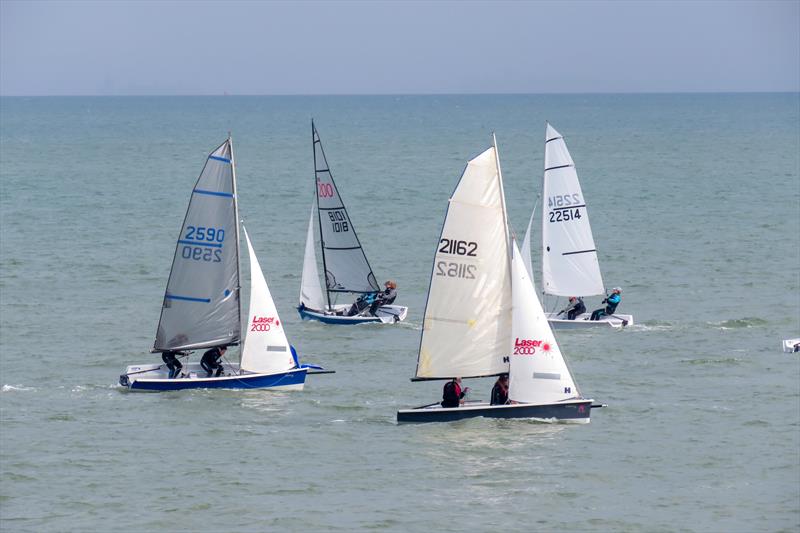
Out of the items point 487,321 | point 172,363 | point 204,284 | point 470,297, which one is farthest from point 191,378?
point 487,321

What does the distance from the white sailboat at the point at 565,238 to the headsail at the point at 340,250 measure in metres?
6.71

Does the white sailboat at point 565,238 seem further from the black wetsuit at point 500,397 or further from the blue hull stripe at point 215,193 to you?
the black wetsuit at point 500,397

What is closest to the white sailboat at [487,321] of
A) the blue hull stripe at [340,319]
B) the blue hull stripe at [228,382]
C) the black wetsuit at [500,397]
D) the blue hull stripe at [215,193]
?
the black wetsuit at [500,397]

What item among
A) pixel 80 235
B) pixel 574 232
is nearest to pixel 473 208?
pixel 574 232

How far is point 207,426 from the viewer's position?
35625 mm

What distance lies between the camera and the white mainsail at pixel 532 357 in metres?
34.0

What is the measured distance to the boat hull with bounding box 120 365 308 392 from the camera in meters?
38.4

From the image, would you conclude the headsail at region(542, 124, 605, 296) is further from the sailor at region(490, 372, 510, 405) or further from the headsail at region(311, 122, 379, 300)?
the sailor at region(490, 372, 510, 405)

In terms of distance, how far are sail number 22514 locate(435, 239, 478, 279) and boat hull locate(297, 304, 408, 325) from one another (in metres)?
15.1

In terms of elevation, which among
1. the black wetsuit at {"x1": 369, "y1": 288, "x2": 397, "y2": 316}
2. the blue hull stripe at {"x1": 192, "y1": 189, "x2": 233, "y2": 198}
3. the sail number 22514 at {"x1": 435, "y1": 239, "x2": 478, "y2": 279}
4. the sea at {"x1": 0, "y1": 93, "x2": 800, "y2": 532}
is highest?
the blue hull stripe at {"x1": 192, "y1": 189, "x2": 233, "y2": 198}

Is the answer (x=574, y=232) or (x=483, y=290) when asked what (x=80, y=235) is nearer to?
(x=574, y=232)

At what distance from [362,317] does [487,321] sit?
1546 centimetres

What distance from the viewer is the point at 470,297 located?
3494 cm

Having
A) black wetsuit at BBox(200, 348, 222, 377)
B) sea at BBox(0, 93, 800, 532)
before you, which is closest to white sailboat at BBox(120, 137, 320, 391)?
black wetsuit at BBox(200, 348, 222, 377)
